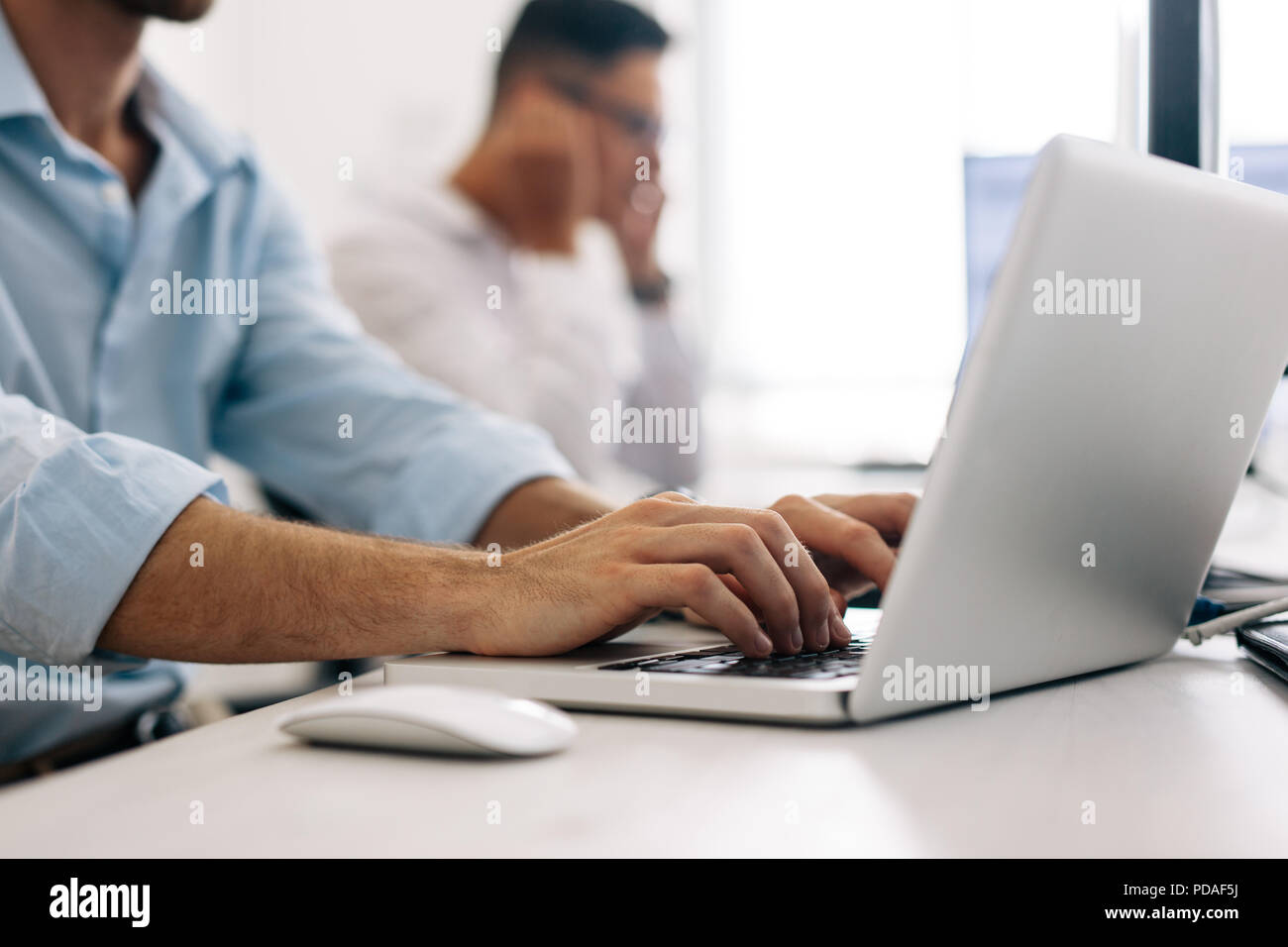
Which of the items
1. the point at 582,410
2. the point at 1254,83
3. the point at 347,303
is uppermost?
the point at 1254,83

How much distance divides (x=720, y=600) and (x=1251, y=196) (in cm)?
32

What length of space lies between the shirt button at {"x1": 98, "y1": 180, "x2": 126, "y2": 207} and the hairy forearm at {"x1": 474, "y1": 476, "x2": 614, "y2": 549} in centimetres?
47

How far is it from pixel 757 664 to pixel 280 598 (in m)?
0.27

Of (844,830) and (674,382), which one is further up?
(674,382)

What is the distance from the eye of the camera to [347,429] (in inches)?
43.9

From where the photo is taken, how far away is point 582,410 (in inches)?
91.7

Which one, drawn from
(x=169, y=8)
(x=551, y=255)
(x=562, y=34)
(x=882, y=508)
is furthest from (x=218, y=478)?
(x=562, y=34)

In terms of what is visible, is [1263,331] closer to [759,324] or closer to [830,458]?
[830,458]

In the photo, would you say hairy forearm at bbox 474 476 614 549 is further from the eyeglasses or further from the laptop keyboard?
the eyeglasses

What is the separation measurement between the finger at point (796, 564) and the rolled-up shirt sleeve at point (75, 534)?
298mm

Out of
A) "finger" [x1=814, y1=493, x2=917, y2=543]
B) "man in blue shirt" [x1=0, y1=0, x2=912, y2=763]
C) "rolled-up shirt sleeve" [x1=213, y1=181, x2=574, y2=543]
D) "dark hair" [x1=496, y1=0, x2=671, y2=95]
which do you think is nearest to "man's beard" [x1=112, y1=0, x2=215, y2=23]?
"man in blue shirt" [x1=0, y1=0, x2=912, y2=763]

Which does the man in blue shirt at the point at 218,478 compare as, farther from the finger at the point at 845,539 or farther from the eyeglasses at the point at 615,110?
the eyeglasses at the point at 615,110
